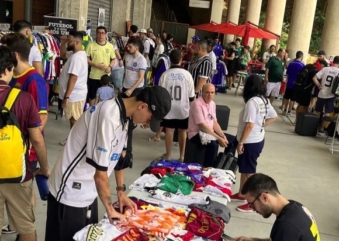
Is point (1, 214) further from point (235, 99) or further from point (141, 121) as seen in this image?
point (235, 99)

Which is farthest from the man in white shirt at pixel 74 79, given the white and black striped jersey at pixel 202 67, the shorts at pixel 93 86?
the white and black striped jersey at pixel 202 67

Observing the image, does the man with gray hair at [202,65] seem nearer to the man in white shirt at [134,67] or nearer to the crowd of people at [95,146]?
the man in white shirt at [134,67]

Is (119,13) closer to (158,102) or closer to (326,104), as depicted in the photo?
(326,104)

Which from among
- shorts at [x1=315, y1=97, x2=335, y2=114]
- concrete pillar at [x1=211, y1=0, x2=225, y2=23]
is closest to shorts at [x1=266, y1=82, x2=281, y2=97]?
shorts at [x1=315, y1=97, x2=335, y2=114]

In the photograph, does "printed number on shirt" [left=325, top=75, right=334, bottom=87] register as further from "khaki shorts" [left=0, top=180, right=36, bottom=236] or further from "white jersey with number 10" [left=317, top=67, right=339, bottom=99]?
"khaki shorts" [left=0, top=180, right=36, bottom=236]

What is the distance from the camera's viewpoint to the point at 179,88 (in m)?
6.61

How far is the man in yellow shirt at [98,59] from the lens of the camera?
8.09 meters

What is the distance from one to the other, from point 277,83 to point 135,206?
10.2m

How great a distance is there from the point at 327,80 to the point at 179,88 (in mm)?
4982

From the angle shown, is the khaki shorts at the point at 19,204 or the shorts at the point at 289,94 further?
the shorts at the point at 289,94

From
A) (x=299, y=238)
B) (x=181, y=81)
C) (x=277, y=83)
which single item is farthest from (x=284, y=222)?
(x=277, y=83)

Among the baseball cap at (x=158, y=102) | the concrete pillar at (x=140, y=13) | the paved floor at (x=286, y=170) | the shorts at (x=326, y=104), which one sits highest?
the concrete pillar at (x=140, y=13)

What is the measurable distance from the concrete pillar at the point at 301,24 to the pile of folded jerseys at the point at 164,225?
15.1m

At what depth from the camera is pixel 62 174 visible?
2871 millimetres
